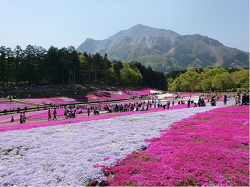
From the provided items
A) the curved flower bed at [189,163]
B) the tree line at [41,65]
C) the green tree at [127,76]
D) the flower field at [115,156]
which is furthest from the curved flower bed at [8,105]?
the green tree at [127,76]

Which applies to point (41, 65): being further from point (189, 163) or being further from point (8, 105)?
point (189, 163)

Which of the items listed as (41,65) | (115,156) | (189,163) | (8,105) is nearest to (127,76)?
(41,65)

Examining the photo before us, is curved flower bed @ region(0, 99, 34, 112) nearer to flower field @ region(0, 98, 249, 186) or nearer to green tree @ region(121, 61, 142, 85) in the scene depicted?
flower field @ region(0, 98, 249, 186)

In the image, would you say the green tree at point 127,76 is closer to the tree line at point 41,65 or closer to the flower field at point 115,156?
the tree line at point 41,65

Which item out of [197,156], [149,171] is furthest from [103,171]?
[197,156]

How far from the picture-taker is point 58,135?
1638 cm

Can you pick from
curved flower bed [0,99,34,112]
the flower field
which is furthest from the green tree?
the flower field

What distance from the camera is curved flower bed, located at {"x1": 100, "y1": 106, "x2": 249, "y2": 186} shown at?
8.06 meters

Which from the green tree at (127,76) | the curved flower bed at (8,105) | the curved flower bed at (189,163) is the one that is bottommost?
the curved flower bed at (8,105)

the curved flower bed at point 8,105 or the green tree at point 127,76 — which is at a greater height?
the green tree at point 127,76

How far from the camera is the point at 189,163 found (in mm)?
9531

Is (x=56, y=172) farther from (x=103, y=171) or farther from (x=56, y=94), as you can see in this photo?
(x=56, y=94)

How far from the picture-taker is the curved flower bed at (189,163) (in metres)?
8.06

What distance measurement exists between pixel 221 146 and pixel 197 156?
2.72 m
